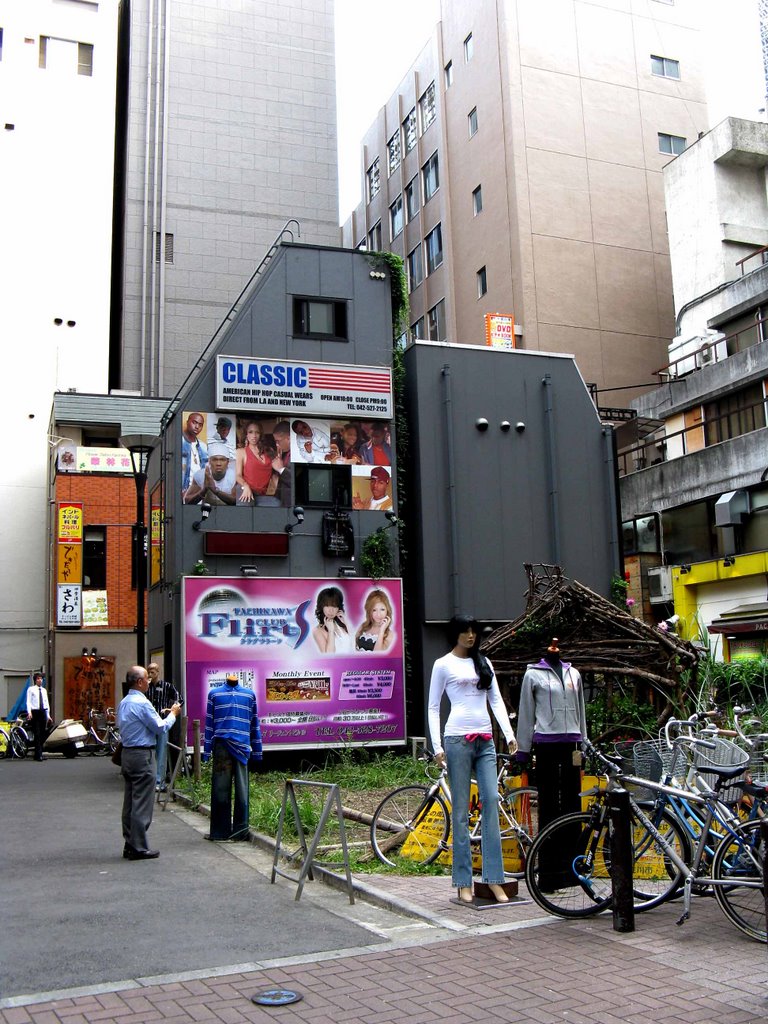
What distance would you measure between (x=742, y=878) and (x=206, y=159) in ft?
160

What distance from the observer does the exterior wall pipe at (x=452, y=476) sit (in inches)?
791

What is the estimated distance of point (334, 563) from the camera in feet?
63.5

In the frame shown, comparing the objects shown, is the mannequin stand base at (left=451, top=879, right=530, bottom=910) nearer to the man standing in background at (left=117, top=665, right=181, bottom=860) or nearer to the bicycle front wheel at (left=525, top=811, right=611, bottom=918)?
the bicycle front wheel at (left=525, top=811, right=611, bottom=918)

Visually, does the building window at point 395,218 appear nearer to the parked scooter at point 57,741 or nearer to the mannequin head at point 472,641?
the parked scooter at point 57,741

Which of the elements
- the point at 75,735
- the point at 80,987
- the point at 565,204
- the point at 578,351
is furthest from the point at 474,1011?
the point at 565,204

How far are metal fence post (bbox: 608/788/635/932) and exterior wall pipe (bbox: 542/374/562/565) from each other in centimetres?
1438

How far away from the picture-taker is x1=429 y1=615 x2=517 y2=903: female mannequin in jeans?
7.51m

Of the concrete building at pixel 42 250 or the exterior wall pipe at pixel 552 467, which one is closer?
the exterior wall pipe at pixel 552 467

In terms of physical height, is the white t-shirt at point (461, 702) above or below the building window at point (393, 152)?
below

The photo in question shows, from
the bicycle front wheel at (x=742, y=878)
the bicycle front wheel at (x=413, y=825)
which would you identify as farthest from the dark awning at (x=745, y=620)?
the bicycle front wheel at (x=742, y=878)

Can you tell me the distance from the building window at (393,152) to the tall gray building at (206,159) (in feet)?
9.78

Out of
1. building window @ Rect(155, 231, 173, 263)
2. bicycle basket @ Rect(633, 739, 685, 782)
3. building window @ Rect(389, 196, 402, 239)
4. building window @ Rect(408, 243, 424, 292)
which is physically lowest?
bicycle basket @ Rect(633, 739, 685, 782)

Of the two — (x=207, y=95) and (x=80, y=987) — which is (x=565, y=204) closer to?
(x=207, y=95)

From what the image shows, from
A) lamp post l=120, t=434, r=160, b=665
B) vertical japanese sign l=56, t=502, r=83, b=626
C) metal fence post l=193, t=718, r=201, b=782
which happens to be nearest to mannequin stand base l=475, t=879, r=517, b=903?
metal fence post l=193, t=718, r=201, b=782
